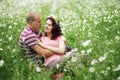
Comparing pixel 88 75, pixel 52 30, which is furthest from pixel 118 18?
pixel 88 75

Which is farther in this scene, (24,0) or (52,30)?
(24,0)

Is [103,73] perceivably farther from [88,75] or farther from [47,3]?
[47,3]

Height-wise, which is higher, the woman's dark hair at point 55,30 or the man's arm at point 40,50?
the woman's dark hair at point 55,30

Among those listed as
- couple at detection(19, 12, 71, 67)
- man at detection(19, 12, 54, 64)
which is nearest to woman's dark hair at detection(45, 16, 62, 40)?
couple at detection(19, 12, 71, 67)

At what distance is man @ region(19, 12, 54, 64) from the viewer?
5.00 meters

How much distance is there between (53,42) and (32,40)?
0.42m

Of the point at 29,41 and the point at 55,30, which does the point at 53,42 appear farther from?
the point at 29,41

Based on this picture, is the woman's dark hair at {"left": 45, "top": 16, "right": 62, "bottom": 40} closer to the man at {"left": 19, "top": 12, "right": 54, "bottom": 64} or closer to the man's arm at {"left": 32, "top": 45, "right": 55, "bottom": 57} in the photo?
the man at {"left": 19, "top": 12, "right": 54, "bottom": 64}

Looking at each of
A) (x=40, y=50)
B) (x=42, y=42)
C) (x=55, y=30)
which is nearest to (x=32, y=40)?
(x=40, y=50)

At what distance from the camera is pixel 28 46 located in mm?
5066

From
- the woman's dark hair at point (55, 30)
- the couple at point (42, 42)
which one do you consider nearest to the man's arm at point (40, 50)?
the couple at point (42, 42)

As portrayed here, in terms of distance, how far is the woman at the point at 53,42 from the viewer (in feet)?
16.5

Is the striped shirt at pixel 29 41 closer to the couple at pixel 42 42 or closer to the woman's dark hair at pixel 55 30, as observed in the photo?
the couple at pixel 42 42

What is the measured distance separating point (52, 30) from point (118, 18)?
151 inches
